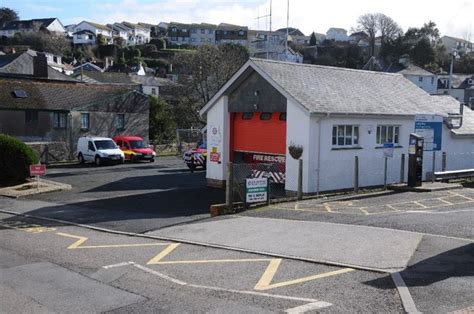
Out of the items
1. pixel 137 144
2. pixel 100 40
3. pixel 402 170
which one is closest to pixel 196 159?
pixel 137 144

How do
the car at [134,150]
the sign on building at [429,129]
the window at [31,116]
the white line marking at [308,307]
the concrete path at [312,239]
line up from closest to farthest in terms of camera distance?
the white line marking at [308,307], the concrete path at [312,239], the sign on building at [429,129], the car at [134,150], the window at [31,116]

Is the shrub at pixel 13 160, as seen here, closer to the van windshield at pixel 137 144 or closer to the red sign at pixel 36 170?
the red sign at pixel 36 170

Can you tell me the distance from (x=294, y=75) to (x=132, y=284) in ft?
51.6

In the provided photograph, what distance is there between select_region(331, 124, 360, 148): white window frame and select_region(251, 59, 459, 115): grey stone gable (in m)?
0.75

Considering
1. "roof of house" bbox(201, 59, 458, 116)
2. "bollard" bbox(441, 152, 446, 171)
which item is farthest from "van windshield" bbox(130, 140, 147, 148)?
"bollard" bbox(441, 152, 446, 171)

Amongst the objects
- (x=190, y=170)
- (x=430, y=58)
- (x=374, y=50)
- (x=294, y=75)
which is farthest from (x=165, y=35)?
(x=294, y=75)

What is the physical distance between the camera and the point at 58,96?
4347 centimetres

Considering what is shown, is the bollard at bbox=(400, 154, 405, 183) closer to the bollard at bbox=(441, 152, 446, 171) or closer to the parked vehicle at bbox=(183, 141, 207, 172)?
the bollard at bbox=(441, 152, 446, 171)

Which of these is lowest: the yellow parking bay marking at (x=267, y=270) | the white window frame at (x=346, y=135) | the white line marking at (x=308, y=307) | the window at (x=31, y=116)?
the yellow parking bay marking at (x=267, y=270)

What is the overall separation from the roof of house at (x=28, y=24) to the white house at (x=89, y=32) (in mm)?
6815

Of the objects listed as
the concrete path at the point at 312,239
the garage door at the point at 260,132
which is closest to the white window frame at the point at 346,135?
the garage door at the point at 260,132

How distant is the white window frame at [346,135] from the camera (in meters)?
21.3

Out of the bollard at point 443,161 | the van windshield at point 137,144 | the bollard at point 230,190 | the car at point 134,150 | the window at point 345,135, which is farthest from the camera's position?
the van windshield at point 137,144

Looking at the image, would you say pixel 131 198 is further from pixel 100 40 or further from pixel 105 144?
pixel 100 40
